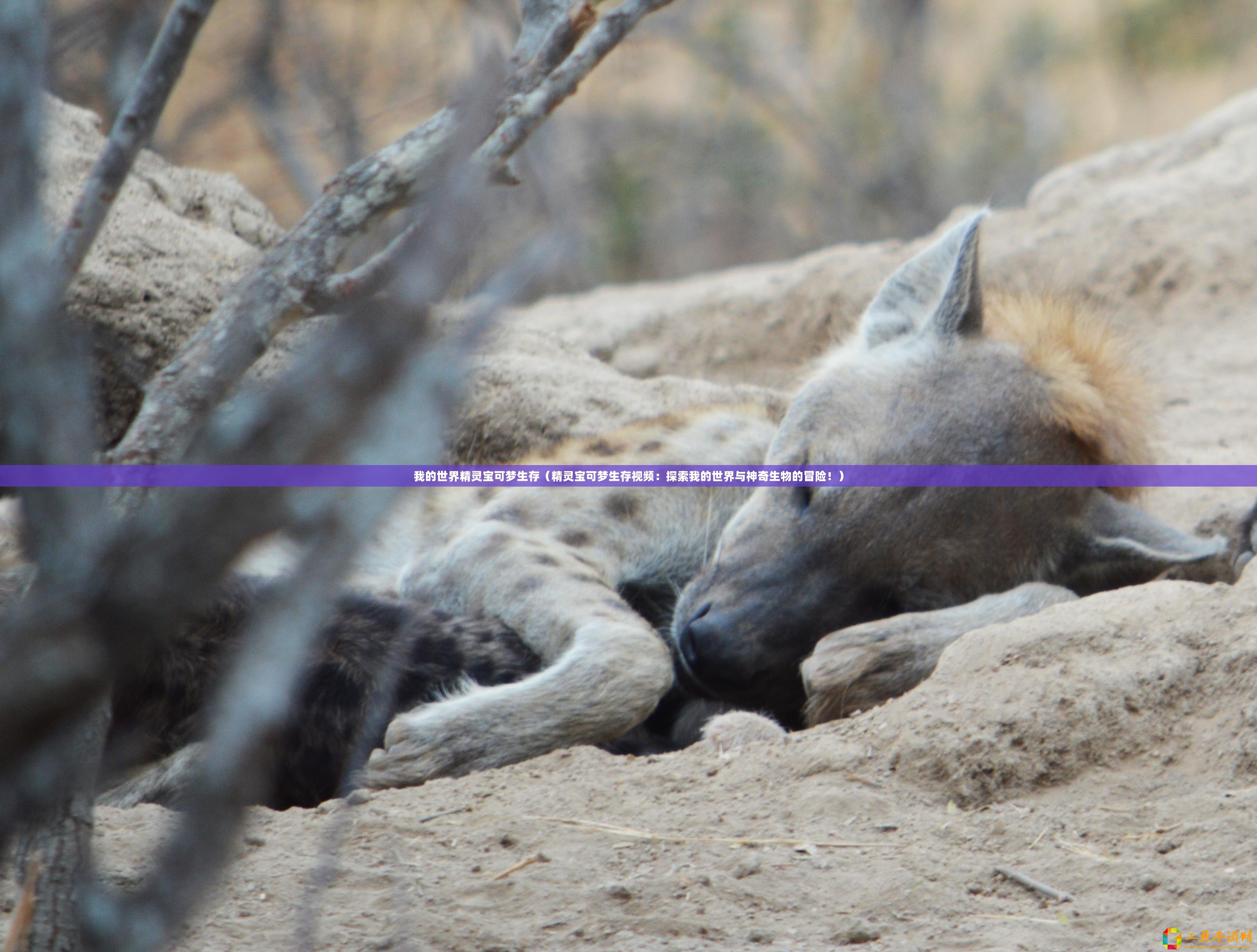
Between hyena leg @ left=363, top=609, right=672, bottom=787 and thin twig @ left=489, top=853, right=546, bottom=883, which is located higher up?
hyena leg @ left=363, top=609, right=672, bottom=787

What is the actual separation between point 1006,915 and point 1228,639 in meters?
0.79

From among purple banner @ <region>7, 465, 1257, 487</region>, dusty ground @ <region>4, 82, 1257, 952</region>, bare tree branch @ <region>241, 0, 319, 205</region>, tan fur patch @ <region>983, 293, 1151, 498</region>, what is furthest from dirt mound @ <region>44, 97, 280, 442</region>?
tan fur patch @ <region>983, 293, 1151, 498</region>

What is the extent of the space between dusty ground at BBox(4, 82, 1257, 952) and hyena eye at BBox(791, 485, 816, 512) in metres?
0.50

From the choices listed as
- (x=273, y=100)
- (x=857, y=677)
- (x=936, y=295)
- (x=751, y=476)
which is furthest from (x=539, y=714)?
(x=273, y=100)

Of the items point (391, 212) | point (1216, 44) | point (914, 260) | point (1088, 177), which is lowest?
point (391, 212)

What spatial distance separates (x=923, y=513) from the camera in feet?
8.05

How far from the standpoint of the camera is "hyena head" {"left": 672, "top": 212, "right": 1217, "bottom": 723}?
8.02 feet

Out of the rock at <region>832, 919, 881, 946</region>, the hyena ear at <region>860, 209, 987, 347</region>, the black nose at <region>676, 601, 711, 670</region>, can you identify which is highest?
the hyena ear at <region>860, 209, 987, 347</region>

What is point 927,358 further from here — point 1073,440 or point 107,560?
point 107,560

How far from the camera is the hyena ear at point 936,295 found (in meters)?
2.76

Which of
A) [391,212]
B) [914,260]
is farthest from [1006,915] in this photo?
[914,260]

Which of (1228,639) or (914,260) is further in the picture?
(914,260)

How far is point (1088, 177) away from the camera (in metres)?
5.55

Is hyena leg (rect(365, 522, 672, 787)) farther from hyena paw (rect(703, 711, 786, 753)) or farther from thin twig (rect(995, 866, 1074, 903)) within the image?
thin twig (rect(995, 866, 1074, 903))
